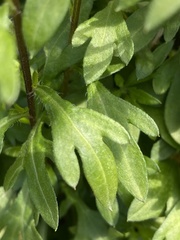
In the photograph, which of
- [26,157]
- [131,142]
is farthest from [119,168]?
[26,157]

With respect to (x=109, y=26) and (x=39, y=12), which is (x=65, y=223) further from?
(x=39, y=12)

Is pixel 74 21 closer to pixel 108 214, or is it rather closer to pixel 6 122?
pixel 6 122

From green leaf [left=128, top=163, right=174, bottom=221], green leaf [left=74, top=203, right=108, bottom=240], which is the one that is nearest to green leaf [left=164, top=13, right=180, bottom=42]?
green leaf [left=128, top=163, right=174, bottom=221]

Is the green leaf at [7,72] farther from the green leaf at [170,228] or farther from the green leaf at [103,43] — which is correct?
the green leaf at [170,228]

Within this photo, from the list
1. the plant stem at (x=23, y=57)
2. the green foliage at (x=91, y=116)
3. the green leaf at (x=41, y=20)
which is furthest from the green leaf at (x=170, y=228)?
the green leaf at (x=41, y=20)

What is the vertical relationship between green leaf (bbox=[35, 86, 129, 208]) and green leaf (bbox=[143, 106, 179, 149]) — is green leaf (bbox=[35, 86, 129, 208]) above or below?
above

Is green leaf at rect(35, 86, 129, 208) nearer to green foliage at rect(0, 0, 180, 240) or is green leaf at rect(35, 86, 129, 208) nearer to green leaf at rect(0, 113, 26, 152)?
green foliage at rect(0, 0, 180, 240)
